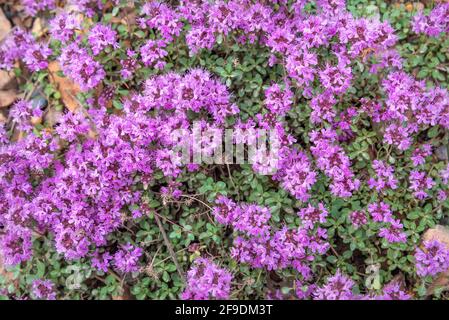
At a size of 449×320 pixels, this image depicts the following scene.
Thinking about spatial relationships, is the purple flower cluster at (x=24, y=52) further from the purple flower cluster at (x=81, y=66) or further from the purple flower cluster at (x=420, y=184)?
the purple flower cluster at (x=420, y=184)

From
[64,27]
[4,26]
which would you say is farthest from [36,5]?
[64,27]

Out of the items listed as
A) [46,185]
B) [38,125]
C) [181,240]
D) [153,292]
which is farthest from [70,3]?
[153,292]

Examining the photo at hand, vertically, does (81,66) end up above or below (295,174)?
above

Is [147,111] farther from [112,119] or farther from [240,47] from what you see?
[240,47]

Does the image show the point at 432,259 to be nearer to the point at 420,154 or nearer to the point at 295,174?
the point at 420,154

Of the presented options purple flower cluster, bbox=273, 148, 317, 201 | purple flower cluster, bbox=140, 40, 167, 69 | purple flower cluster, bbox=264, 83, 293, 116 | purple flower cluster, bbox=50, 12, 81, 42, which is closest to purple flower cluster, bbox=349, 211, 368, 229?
purple flower cluster, bbox=273, 148, 317, 201

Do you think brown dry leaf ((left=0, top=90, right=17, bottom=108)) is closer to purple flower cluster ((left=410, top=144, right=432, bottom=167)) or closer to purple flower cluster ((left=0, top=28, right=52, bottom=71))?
purple flower cluster ((left=0, top=28, right=52, bottom=71))
